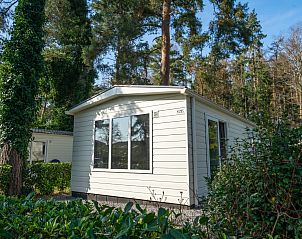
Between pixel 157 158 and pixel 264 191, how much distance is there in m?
3.84

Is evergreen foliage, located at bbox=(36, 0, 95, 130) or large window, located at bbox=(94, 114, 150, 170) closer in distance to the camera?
large window, located at bbox=(94, 114, 150, 170)

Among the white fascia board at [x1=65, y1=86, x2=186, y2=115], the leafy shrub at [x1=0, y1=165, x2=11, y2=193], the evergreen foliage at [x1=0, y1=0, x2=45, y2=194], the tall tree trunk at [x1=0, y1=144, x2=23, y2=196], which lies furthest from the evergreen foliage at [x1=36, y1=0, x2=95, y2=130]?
the leafy shrub at [x1=0, y1=165, x2=11, y2=193]

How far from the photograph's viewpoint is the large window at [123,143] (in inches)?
243

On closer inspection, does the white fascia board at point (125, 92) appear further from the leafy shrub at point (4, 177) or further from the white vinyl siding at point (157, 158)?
Answer: the leafy shrub at point (4, 177)

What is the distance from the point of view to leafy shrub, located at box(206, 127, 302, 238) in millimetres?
1924

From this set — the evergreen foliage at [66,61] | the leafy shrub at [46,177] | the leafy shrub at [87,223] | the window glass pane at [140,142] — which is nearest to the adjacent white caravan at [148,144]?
the window glass pane at [140,142]

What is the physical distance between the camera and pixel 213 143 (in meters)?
6.78

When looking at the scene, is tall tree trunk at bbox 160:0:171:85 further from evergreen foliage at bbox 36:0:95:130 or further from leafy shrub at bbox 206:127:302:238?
leafy shrub at bbox 206:127:302:238

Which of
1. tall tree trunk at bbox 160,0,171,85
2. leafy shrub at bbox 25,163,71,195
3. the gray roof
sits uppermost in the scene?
tall tree trunk at bbox 160,0,171,85

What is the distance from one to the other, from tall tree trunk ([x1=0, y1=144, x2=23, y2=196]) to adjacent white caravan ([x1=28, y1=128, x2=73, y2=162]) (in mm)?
4492

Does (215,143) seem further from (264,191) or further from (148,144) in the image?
(264,191)

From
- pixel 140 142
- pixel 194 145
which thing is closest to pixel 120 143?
pixel 140 142

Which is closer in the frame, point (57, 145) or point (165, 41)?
point (165, 41)

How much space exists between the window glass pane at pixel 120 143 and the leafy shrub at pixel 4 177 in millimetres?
2914
